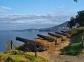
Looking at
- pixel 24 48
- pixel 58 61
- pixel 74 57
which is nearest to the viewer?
pixel 58 61

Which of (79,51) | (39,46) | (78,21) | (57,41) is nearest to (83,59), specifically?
(79,51)

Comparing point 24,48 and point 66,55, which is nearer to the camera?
point 66,55

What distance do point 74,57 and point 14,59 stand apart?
7.11m

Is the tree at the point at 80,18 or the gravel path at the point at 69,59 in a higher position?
the tree at the point at 80,18

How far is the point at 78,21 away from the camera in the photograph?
95500mm

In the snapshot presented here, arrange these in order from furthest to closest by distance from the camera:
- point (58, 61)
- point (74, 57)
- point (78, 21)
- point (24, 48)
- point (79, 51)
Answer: point (78, 21) → point (24, 48) → point (79, 51) → point (74, 57) → point (58, 61)

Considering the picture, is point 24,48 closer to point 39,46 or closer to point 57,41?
point 39,46

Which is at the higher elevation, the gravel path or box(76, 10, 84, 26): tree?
box(76, 10, 84, 26): tree

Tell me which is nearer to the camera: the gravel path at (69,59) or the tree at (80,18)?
the gravel path at (69,59)

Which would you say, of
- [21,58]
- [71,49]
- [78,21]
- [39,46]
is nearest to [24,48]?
[39,46]

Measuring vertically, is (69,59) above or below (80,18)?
below

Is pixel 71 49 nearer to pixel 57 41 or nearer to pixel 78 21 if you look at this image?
pixel 57 41

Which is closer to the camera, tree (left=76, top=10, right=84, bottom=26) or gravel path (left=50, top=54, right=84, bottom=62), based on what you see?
gravel path (left=50, top=54, right=84, bottom=62)

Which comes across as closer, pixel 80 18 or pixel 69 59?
pixel 69 59
